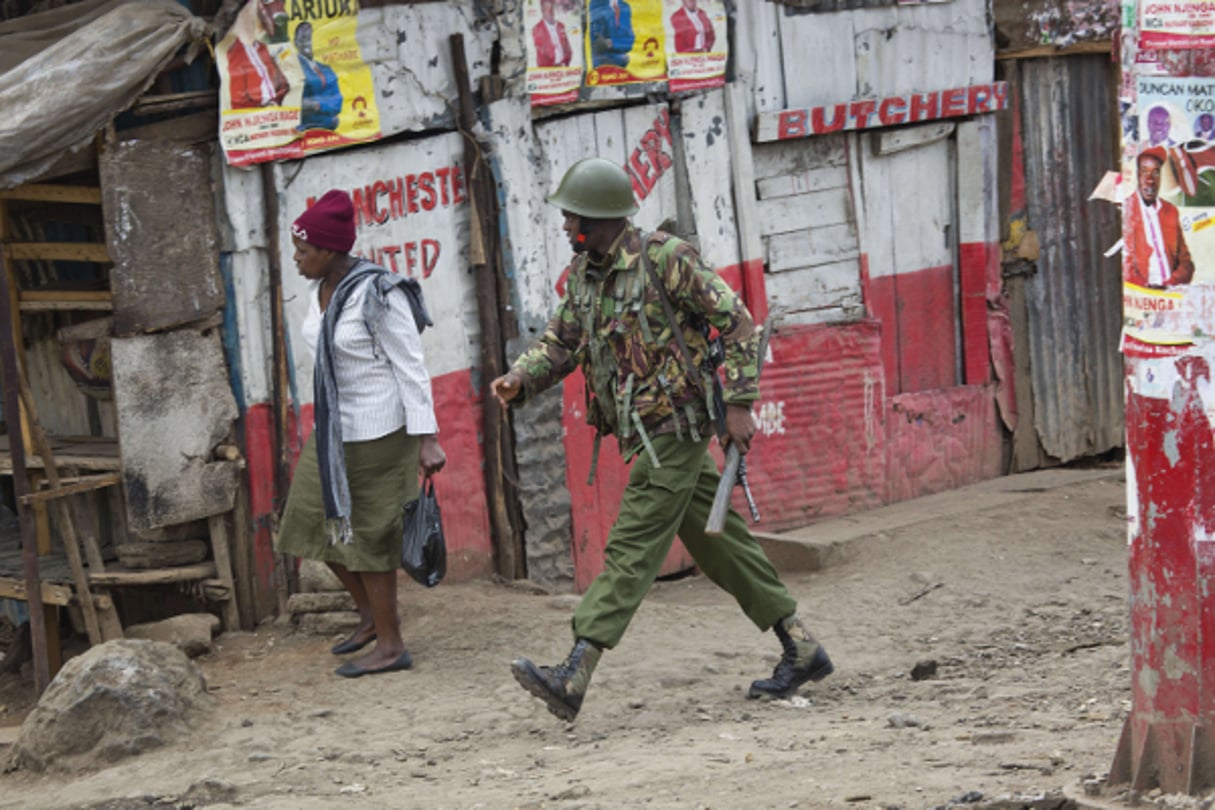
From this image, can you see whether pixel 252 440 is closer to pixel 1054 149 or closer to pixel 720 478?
pixel 720 478

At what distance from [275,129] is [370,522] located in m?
1.70

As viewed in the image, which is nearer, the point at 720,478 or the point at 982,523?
the point at 720,478

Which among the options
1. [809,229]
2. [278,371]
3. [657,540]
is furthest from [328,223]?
[809,229]

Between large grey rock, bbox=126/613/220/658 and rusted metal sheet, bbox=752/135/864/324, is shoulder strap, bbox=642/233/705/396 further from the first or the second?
rusted metal sheet, bbox=752/135/864/324

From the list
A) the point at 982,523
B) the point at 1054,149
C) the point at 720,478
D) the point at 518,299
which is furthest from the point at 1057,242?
the point at 720,478

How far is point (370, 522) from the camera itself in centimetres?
598

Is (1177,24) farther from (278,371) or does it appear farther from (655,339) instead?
(278,371)

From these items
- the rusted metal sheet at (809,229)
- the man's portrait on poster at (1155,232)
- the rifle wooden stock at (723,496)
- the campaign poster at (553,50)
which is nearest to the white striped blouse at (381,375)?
the rifle wooden stock at (723,496)

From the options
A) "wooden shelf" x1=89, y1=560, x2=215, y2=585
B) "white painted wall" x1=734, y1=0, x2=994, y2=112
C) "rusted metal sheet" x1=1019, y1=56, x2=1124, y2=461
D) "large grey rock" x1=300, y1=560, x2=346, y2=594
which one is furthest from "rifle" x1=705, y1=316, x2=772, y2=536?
"rusted metal sheet" x1=1019, y1=56, x2=1124, y2=461

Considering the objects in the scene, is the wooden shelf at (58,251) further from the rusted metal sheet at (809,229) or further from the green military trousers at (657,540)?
the rusted metal sheet at (809,229)

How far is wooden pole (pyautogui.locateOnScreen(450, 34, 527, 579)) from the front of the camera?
714 cm

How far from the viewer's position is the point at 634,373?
534 centimetres

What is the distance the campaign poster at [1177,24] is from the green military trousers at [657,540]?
2173 millimetres

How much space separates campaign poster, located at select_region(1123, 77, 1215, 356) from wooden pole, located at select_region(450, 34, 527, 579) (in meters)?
3.91
